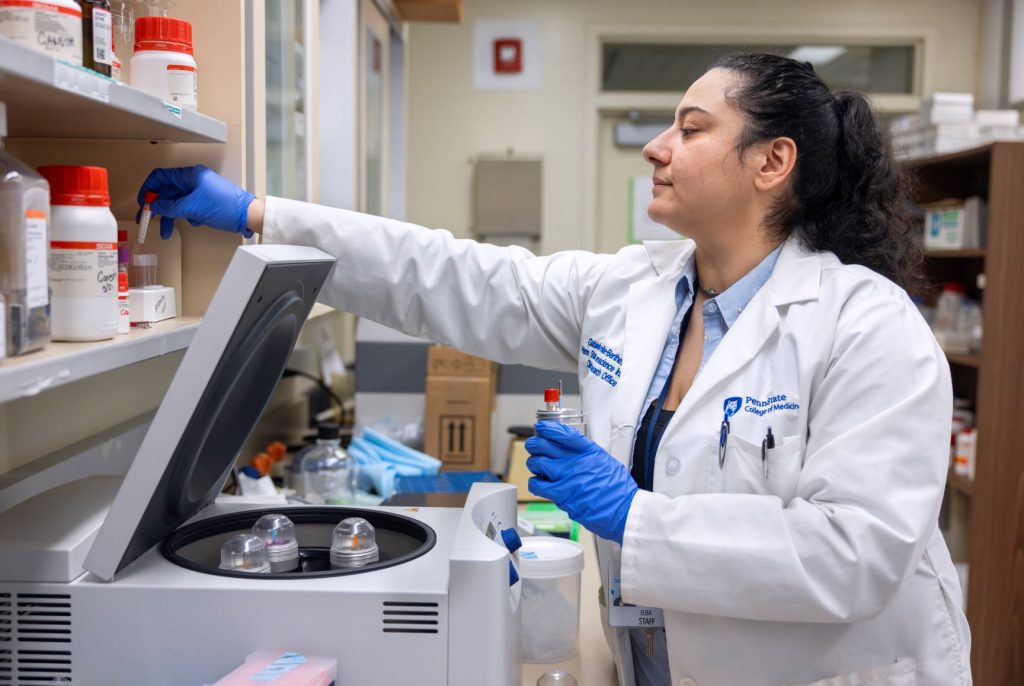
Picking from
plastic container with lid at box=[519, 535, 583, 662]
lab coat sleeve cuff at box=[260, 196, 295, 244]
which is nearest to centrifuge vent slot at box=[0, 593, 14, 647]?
lab coat sleeve cuff at box=[260, 196, 295, 244]

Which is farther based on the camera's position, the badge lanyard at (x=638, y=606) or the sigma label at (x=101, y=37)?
the badge lanyard at (x=638, y=606)

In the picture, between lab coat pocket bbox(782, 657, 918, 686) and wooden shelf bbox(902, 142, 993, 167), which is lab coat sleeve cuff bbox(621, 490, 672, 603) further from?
wooden shelf bbox(902, 142, 993, 167)

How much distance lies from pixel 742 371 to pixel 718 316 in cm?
18

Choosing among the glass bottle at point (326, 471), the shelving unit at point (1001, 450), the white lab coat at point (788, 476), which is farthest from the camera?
the shelving unit at point (1001, 450)

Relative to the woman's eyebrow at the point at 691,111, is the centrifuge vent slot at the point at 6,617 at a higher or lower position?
lower

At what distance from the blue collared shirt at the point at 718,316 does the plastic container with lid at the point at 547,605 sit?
11.9 inches

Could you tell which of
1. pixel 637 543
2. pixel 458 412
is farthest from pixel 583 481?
pixel 458 412

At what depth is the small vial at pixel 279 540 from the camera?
1.15 metres

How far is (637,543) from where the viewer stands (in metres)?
1.25

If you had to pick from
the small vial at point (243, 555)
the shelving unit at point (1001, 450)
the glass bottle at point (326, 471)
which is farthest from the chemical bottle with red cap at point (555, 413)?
the shelving unit at point (1001, 450)

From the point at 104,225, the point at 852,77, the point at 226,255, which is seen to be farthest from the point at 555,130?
the point at 104,225

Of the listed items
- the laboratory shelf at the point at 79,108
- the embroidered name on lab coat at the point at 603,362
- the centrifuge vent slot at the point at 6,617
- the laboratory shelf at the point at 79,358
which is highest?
the laboratory shelf at the point at 79,108

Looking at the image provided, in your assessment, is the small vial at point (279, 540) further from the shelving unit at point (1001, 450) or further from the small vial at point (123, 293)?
the shelving unit at point (1001, 450)

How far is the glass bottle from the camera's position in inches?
89.7
